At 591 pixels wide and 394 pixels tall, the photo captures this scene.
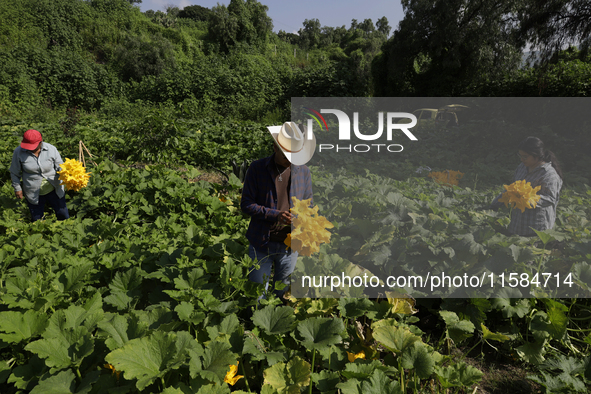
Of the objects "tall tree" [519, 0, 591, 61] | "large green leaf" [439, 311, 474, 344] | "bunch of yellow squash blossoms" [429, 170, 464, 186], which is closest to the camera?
"large green leaf" [439, 311, 474, 344]

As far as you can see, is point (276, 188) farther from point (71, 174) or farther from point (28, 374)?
point (71, 174)

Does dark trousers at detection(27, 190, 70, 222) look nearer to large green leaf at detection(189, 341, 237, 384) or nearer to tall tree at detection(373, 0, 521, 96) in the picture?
large green leaf at detection(189, 341, 237, 384)

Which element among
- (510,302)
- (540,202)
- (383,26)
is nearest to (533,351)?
(510,302)

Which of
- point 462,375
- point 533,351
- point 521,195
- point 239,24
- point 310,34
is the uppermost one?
point 310,34

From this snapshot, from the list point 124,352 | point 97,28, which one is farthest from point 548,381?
point 97,28

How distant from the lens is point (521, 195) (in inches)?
87.2

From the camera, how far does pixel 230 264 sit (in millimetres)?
2029

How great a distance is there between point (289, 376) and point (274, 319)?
0.27 meters

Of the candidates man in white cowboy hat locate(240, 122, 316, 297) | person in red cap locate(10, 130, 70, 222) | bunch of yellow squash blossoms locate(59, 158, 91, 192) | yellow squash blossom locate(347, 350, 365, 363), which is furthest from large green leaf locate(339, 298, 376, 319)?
person in red cap locate(10, 130, 70, 222)

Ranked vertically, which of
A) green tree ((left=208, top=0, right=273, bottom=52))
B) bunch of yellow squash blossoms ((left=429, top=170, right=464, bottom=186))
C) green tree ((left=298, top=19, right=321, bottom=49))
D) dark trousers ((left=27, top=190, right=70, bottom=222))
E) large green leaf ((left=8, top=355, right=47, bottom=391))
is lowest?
large green leaf ((left=8, top=355, right=47, bottom=391))

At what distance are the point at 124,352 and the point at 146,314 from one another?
1.50 feet

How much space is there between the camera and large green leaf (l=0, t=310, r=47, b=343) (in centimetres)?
150

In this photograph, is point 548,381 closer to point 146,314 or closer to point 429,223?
point 429,223

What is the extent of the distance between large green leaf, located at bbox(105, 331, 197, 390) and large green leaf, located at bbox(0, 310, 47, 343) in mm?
548
